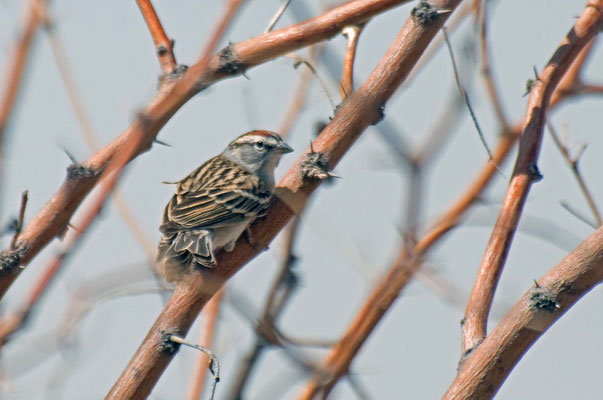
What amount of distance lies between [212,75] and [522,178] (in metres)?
1.30

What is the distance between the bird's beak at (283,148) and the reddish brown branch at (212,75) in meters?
3.25

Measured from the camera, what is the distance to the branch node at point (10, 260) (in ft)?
9.50

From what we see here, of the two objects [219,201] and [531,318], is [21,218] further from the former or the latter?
[219,201]

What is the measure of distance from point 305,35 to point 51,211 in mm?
1174

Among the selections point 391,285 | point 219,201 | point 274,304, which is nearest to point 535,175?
point 391,285

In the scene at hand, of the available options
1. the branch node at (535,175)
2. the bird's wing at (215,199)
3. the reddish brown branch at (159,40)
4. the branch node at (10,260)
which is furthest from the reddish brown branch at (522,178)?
the bird's wing at (215,199)

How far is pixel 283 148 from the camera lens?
6.65 meters

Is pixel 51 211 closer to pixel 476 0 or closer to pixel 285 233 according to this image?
pixel 285 233

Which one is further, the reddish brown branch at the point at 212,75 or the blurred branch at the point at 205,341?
the blurred branch at the point at 205,341

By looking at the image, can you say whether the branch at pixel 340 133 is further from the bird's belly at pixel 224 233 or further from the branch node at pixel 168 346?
the bird's belly at pixel 224 233

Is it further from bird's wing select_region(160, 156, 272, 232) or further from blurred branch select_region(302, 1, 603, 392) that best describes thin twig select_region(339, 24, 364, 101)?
bird's wing select_region(160, 156, 272, 232)

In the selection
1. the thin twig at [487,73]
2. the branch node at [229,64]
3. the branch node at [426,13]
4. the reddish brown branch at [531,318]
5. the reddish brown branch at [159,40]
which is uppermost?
the thin twig at [487,73]

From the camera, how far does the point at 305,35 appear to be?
3172 millimetres

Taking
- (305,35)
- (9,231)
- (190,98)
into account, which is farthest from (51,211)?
(305,35)
